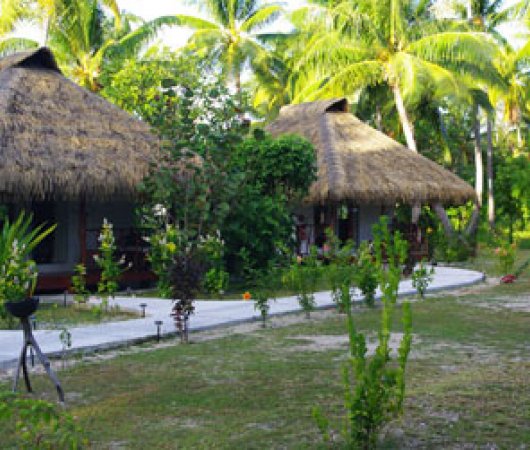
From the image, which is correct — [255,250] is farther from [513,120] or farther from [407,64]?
[513,120]

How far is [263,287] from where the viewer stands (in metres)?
13.5

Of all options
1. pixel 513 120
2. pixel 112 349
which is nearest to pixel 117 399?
pixel 112 349

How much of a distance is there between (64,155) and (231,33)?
56.1 ft

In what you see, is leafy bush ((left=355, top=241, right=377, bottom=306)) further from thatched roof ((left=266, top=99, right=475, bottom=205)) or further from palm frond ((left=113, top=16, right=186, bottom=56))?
palm frond ((left=113, top=16, right=186, bottom=56))

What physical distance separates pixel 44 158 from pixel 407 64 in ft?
35.1

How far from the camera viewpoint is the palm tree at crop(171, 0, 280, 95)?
29.2 meters

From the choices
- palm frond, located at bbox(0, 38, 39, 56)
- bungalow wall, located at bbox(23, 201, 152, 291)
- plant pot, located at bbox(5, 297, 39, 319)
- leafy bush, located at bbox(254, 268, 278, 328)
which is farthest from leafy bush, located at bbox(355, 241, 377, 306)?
palm frond, located at bbox(0, 38, 39, 56)

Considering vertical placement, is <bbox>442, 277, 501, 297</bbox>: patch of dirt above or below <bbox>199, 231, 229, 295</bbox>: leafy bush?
below

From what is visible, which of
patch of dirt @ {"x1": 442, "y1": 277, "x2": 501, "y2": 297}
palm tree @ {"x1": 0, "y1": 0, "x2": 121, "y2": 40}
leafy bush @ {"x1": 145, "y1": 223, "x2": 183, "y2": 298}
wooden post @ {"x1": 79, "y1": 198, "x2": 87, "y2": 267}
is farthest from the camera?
palm tree @ {"x1": 0, "y1": 0, "x2": 121, "y2": 40}

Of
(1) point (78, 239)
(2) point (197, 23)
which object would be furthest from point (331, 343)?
(2) point (197, 23)

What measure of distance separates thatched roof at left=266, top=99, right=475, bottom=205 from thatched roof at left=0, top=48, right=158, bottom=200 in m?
5.06

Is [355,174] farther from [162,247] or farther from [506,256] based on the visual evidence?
[162,247]

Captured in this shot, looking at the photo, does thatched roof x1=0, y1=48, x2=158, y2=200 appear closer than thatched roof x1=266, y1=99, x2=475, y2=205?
Yes

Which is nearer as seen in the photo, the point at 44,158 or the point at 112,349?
the point at 112,349
